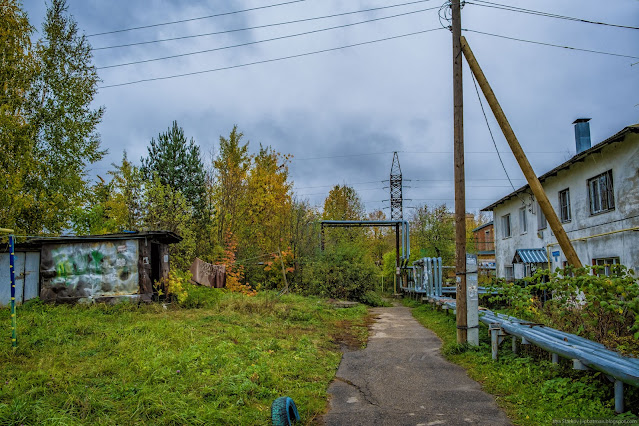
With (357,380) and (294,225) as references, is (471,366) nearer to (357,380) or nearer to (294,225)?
(357,380)

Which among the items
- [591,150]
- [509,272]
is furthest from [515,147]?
[509,272]

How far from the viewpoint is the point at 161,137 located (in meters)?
24.2

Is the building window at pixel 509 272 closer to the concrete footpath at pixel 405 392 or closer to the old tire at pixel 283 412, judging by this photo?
the concrete footpath at pixel 405 392

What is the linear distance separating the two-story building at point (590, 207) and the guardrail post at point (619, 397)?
6507 millimetres

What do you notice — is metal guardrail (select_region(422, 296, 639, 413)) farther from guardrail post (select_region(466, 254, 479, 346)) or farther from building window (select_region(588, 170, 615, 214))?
building window (select_region(588, 170, 615, 214))

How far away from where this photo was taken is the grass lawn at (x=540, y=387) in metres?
4.85

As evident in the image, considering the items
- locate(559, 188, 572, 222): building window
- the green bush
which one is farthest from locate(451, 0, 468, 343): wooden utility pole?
the green bush

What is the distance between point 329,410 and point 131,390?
93.5 inches

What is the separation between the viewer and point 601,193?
14.7 m

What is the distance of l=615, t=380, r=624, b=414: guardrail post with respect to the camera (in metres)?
4.64

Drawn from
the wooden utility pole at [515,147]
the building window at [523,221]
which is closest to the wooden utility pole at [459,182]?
the wooden utility pole at [515,147]

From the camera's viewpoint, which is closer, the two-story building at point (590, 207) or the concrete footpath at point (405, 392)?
the concrete footpath at point (405, 392)

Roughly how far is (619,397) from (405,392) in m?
2.58

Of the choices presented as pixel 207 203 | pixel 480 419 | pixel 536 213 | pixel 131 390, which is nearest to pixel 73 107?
pixel 207 203
